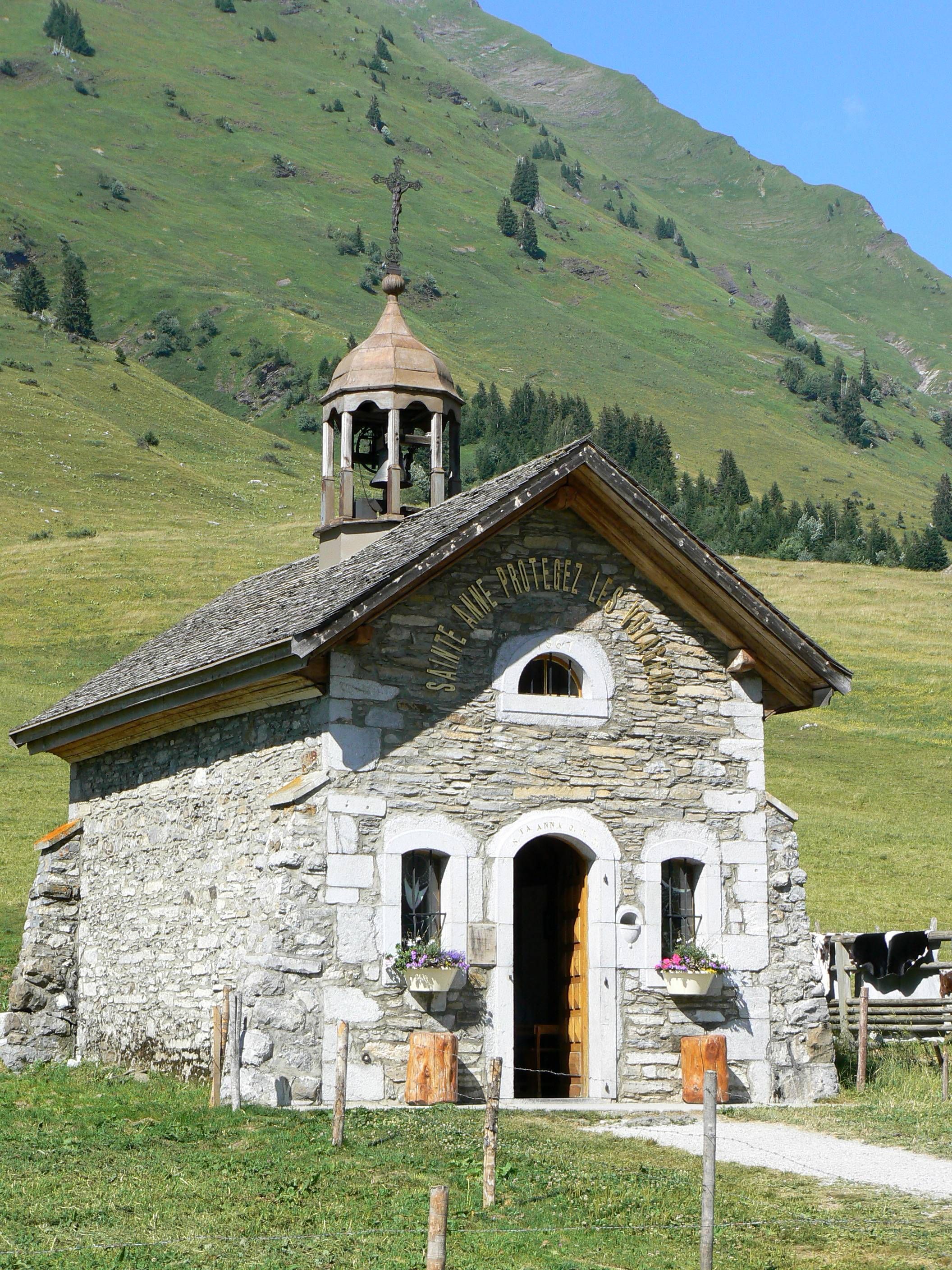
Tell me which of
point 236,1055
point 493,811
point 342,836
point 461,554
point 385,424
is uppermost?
point 385,424

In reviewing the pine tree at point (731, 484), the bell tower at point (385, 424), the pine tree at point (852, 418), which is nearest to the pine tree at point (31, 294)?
the pine tree at point (731, 484)

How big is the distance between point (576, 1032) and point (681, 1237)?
7027 mm

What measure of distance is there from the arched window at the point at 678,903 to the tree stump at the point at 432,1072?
9.64 ft

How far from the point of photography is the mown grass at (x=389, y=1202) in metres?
9.27

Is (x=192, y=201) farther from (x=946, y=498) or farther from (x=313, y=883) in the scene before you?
(x=313, y=883)

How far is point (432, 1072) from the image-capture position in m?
15.0

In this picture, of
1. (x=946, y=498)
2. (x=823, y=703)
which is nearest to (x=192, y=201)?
(x=946, y=498)

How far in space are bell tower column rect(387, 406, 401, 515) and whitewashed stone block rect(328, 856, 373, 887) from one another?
6.16 metres

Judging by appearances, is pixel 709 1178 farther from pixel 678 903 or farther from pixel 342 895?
pixel 678 903

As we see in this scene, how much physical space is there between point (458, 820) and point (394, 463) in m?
6.08

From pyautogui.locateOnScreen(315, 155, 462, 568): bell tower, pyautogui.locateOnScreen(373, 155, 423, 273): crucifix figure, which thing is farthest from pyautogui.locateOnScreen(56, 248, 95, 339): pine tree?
pyautogui.locateOnScreen(315, 155, 462, 568): bell tower

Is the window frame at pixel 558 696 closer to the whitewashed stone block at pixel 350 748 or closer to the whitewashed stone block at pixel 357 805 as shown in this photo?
the whitewashed stone block at pixel 350 748

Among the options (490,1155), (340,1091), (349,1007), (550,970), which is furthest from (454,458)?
(490,1155)

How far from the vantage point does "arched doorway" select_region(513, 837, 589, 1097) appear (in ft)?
55.0
